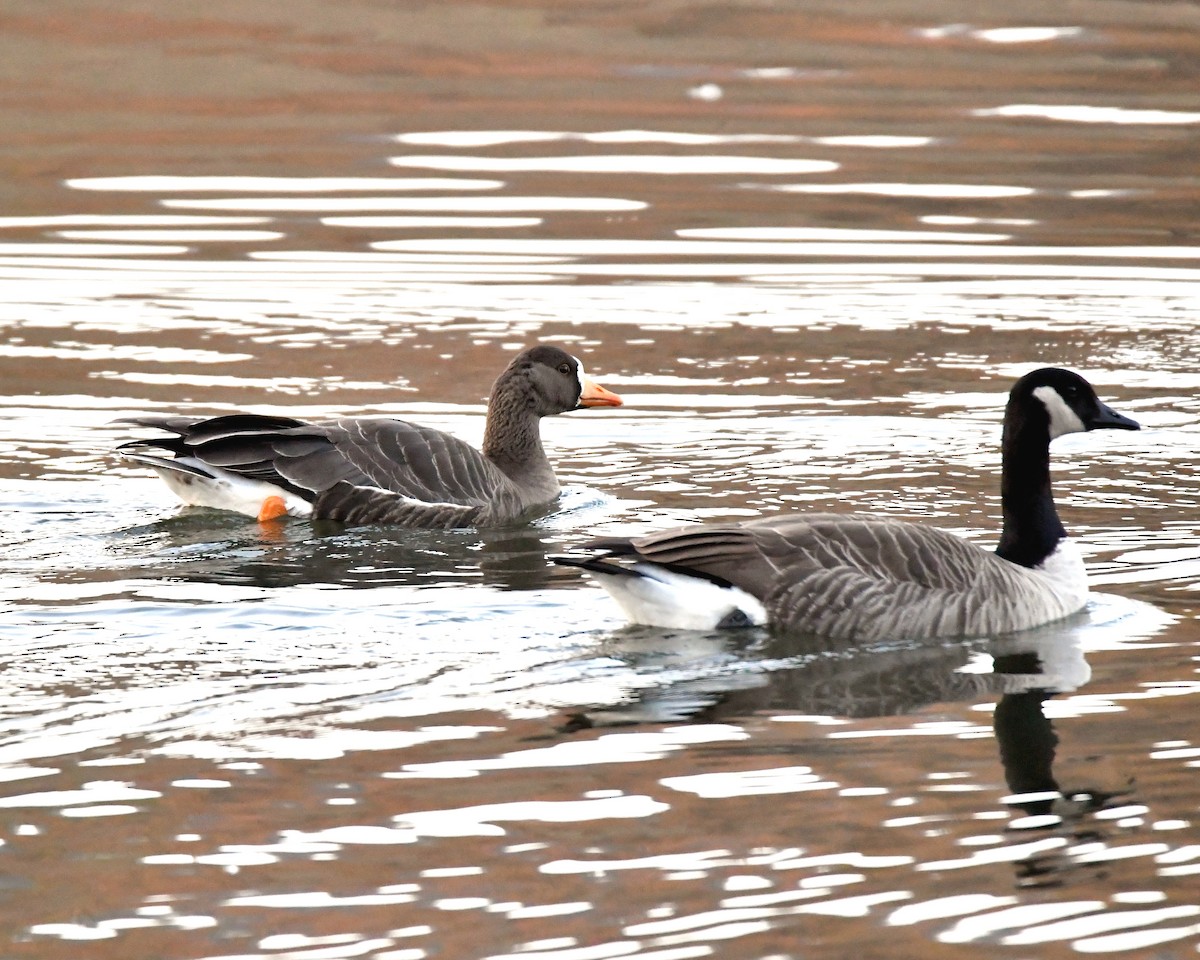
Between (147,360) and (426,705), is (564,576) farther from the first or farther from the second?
(147,360)

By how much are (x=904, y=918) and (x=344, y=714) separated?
2.76 m

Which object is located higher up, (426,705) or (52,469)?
(52,469)

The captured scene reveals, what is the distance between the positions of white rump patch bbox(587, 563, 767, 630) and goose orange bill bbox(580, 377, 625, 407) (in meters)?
3.53

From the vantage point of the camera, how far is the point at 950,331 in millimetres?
17984

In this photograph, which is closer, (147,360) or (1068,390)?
(1068,390)

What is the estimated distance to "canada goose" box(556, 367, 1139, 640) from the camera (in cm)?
920

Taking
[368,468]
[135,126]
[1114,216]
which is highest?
[135,126]

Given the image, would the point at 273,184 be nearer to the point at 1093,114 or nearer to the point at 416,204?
the point at 416,204

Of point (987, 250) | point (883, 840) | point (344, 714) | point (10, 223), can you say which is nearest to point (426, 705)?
point (344, 714)

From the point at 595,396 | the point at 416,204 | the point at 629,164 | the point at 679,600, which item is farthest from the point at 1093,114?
the point at 679,600

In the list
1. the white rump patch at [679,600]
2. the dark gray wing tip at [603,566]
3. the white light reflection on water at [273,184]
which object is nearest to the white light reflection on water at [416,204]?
the white light reflection on water at [273,184]

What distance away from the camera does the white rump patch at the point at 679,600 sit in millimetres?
9164

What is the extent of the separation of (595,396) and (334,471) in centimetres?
181

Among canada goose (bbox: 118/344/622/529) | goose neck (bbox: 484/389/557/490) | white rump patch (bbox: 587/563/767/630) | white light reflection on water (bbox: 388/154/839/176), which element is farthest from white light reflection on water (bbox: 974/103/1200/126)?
white rump patch (bbox: 587/563/767/630)
